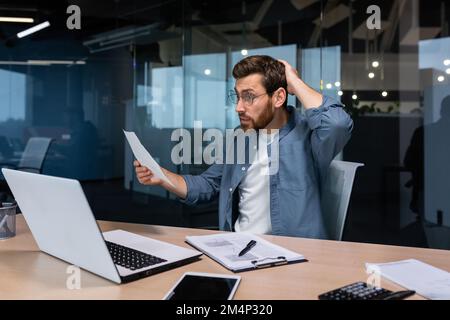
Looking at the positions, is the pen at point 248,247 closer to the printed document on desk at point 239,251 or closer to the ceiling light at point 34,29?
the printed document on desk at point 239,251

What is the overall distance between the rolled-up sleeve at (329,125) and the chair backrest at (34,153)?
144 inches

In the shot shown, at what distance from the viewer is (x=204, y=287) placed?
0.94m

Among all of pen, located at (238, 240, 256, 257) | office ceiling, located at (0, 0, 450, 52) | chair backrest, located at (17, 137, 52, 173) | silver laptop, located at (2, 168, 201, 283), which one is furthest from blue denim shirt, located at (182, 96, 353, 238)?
chair backrest, located at (17, 137, 52, 173)

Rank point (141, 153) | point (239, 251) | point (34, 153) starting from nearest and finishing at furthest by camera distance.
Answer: point (239, 251)
point (141, 153)
point (34, 153)

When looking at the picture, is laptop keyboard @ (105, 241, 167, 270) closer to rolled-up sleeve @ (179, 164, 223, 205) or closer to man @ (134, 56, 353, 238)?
man @ (134, 56, 353, 238)

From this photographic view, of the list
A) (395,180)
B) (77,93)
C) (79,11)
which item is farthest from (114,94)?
(395,180)

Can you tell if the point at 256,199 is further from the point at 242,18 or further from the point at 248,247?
the point at 242,18

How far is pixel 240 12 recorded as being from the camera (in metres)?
4.48

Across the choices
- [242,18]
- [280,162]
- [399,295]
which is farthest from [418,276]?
[242,18]

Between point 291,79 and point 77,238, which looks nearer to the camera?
point 77,238

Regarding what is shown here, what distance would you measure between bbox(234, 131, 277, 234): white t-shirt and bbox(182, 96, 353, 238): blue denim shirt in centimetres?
3

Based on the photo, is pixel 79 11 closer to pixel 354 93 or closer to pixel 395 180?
pixel 354 93

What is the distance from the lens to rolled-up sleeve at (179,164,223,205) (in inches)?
71.5

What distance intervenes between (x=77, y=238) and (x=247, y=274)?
0.42 meters
